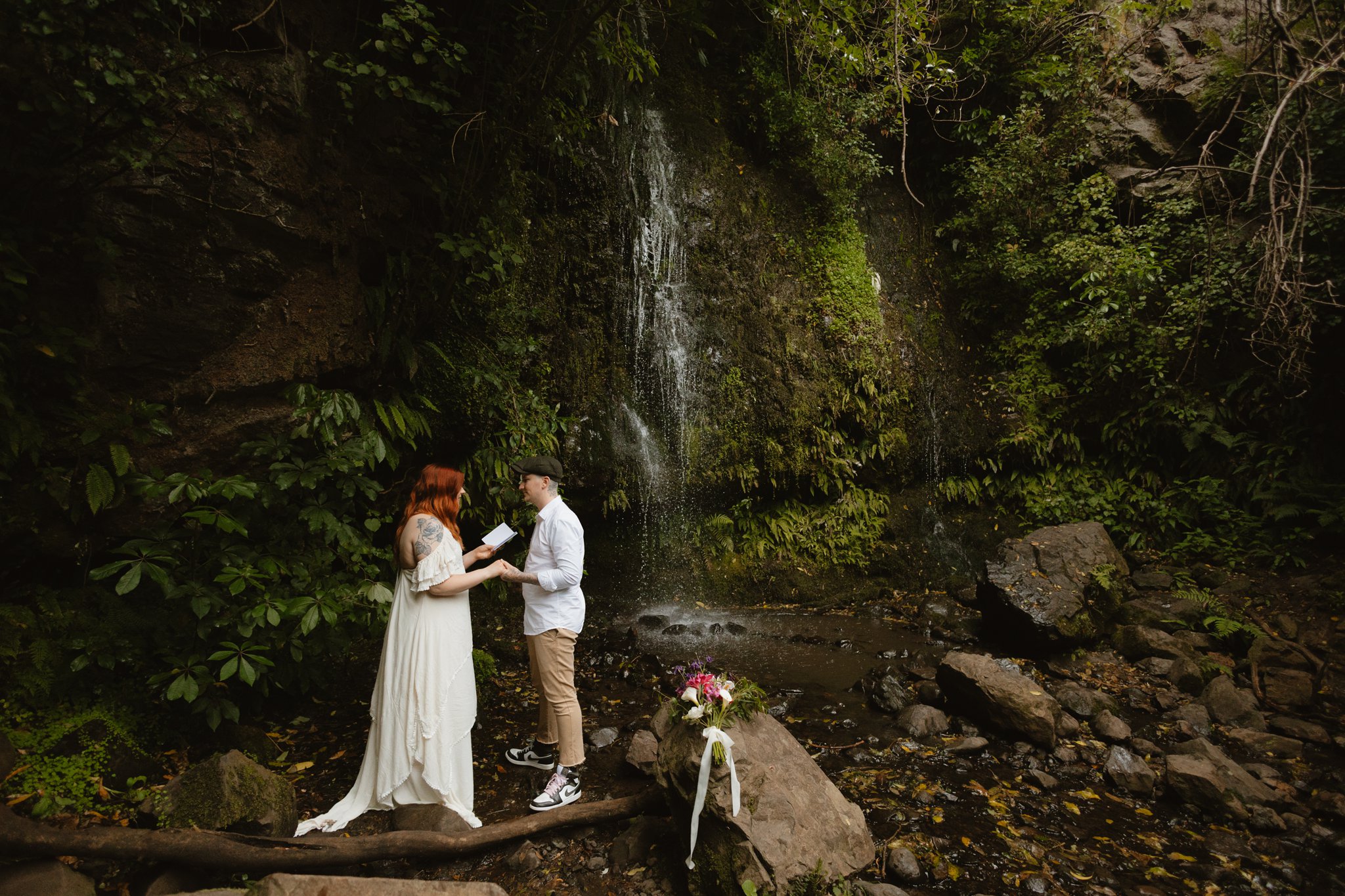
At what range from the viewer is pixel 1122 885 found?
11.5 ft

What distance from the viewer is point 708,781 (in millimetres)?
3195

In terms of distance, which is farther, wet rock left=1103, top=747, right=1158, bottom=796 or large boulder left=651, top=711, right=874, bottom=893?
wet rock left=1103, top=747, right=1158, bottom=796

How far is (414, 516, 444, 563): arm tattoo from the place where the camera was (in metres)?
3.79

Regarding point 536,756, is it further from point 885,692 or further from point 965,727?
point 965,727

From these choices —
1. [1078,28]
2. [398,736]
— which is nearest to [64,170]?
[398,736]

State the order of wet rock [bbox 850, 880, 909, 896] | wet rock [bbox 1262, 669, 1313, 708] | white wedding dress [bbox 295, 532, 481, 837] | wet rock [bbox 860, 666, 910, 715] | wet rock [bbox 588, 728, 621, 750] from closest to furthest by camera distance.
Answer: wet rock [bbox 850, 880, 909, 896] < white wedding dress [bbox 295, 532, 481, 837] < wet rock [bbox 588, 728, 621, 750] < wet rock [bbox 860, 666, 910, 715] < wet rock [bbox 1262, 669, 1313, 708]

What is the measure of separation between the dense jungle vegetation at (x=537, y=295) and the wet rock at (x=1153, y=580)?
3.06 feet

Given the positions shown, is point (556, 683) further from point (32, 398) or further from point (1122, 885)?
point (32, 398)

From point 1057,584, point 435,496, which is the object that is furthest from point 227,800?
point 1057,584

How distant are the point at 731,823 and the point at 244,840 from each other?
96.0 inches

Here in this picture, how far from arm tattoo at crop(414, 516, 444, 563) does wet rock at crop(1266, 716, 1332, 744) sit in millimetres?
7066

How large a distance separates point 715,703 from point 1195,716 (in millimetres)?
4914

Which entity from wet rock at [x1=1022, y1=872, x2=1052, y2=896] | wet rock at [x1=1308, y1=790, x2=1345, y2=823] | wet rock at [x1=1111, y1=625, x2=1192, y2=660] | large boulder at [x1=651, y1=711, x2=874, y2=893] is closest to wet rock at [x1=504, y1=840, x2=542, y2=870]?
large boulder at [x1=651, y1=711, x2=874, y2=893]

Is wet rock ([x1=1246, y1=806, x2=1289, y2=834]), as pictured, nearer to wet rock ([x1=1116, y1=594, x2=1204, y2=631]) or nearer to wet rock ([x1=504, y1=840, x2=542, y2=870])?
wet rock ([x1=1116, y1=594, x2=1204, y2=631])
